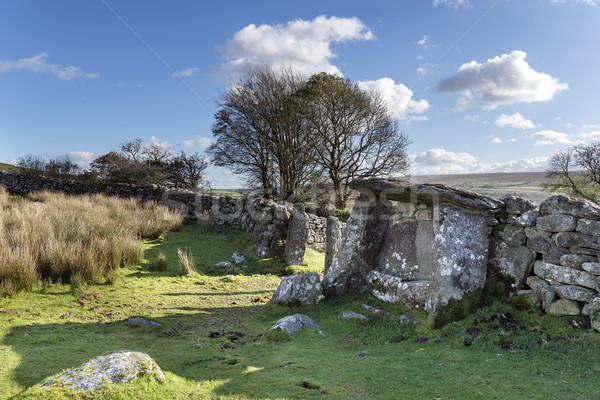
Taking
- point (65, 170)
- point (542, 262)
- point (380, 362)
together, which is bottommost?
point (380, 362)

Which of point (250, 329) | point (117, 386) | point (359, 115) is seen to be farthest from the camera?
point (359, 115)

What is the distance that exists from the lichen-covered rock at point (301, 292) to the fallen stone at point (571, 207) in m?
3.98

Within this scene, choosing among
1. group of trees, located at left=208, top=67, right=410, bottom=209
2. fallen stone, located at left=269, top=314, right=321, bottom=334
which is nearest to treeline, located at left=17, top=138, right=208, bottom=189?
group of trees, located at left=208, top=67, right=410, bottom=209

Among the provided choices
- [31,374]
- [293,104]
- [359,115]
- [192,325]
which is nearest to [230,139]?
[293,104]

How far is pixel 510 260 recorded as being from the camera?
16.6ft

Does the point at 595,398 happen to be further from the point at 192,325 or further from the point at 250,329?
the point at 192,325

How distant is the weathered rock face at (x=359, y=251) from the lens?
6.79 metres

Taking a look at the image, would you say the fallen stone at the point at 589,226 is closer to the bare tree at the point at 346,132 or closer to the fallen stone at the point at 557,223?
the fallen stone at the point at 557,223

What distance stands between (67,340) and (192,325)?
6.26 feet

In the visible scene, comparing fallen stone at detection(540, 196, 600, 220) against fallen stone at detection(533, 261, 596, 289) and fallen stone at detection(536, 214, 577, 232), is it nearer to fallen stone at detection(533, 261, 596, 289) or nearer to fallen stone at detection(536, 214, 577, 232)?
fallen stone at detection(536, 214, 577, 232)

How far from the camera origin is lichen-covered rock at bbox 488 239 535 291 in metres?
4.90

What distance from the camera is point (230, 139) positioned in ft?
76.8

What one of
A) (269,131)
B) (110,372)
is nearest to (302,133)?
(269,131)

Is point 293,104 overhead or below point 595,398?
overhead
